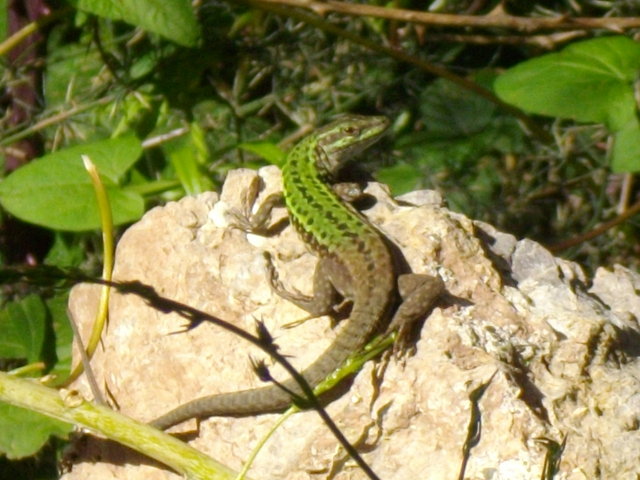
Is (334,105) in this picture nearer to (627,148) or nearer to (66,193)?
(627,148)

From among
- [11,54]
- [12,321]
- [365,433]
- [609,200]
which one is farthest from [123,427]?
[609,200]

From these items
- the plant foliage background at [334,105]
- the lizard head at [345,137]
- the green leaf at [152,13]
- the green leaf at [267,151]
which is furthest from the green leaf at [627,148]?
the green leaf at [152,13]

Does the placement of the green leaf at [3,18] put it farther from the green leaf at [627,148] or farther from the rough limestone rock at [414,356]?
the green leaf at [627,148]

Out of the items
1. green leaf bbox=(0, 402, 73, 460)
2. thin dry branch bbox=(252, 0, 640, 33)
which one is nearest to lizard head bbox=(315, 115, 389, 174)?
thin dry branch bbox=(252, 0, 640, 33)

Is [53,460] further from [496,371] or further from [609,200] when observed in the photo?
[609,200]

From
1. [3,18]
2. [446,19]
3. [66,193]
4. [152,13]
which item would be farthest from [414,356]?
[3,18]

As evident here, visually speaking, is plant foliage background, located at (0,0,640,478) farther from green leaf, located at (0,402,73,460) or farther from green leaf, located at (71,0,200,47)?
green leaf, located at (0,402,73,460)


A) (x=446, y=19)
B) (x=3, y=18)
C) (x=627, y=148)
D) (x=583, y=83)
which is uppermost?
(x=3, y=18)

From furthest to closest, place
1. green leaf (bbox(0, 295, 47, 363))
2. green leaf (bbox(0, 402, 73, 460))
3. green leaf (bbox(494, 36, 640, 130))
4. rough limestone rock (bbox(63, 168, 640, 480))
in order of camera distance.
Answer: green leaf (bbox(494, 36, 640, 130))
green leaf (bbox(0, 295, 47, 363))
green leaf (bbox(0, 402, 73, 460))
rough limestone rock (bbox(63, 168, 640, 480))
